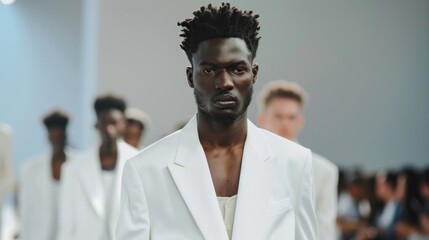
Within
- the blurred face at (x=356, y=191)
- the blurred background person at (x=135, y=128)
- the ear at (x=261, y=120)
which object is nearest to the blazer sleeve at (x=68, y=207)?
the ear at (x=261, y=120)

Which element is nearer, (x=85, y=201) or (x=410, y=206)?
(x=85, y=201)

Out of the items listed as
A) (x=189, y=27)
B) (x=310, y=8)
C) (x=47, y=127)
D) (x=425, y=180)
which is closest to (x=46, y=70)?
(x=47, y=127)

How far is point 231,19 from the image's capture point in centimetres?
344

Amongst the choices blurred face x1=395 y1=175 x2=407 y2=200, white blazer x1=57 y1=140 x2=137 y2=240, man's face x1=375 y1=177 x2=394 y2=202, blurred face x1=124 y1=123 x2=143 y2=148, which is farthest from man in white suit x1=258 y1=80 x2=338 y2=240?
man's face x1=375 y1=177 x2=394 y2=202

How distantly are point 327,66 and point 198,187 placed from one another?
618 centimetres

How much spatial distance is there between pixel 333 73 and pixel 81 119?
477cm

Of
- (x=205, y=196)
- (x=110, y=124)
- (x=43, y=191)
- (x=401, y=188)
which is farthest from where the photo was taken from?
(x=401, y=188)

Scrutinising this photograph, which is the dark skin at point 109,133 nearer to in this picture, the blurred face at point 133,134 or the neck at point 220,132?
the blurred face at point 133,134

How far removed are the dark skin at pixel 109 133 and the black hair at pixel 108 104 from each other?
0.08ft

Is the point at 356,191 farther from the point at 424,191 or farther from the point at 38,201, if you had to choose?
the point at 38,201

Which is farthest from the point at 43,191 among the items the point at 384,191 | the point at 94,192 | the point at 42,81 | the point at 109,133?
the point at 42,81

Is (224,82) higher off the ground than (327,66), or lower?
higher

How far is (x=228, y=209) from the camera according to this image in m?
3.51

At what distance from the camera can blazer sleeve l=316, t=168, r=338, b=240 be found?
656 centimetres
